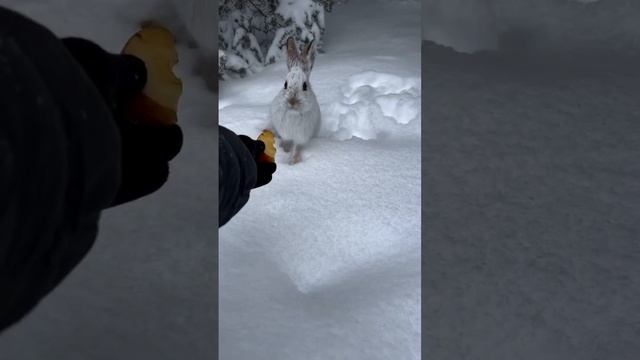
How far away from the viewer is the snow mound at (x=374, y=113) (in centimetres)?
298

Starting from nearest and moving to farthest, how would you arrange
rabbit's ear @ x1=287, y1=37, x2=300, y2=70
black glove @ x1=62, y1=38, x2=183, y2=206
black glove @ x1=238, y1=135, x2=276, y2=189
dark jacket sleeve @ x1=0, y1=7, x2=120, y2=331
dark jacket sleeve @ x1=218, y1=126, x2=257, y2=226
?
1. dark jacket sleeve @ x1=0, y1=7, x2=120, y2=331
2. black glove @ x1=62, y1=38, x2=183, y2=206
3. dark jacket sleeve @ x1=218, y1=126, x2=257, y2=226
4. black glove @ x1=238, y1=135, x2=276, y2=189
5. rabbit's ear @ x1=287, y1=37, x2=300, y2=70

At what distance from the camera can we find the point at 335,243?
1.53m

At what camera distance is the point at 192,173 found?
89 cm

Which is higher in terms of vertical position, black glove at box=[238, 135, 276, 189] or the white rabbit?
black glove at box=[238, 135, 276, 189]

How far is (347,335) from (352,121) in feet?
7.21

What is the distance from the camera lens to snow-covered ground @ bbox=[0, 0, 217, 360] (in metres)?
0.89

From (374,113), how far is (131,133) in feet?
8.71

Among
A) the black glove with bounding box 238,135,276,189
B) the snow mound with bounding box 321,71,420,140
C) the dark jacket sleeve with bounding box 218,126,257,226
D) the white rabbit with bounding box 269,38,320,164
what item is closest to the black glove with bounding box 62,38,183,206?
the dark jacket sleeve with bounding box 218,126,257,226

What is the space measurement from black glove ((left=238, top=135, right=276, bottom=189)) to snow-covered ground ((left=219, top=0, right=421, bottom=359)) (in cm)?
23

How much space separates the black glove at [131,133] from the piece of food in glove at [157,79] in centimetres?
5

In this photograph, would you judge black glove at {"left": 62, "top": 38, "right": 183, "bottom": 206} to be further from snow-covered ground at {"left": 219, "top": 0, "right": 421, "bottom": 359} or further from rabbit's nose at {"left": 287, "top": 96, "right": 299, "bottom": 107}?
rabbit's nose at {"left": 287, "top": 96, "right": 299, "bottom": 107}
